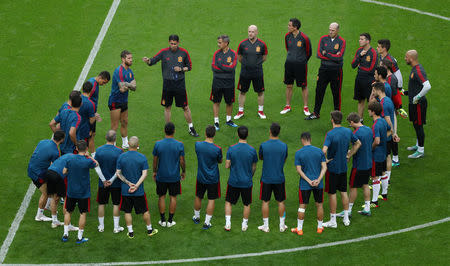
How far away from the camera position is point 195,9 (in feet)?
70.1

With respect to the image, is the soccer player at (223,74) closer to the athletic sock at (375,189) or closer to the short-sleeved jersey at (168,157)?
the short-sleeved jersey at (168,157)

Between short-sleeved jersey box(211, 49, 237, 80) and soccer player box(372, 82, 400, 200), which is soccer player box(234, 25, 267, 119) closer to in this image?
short-sleeved jersey box(211, 49, 237, 80)

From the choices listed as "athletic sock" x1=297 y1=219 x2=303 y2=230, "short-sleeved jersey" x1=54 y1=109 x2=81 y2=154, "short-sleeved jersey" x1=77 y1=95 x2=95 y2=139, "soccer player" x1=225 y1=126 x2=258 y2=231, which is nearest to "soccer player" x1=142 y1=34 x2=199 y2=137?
"short-sleeved jersey" x1=77 y1=95 x2=95 y2=139

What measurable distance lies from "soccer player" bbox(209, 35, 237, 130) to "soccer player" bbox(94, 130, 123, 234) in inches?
177

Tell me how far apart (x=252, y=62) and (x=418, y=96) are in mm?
4028

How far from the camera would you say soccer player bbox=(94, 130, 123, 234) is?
11.8 m

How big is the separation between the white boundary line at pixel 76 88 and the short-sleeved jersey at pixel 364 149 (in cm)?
652

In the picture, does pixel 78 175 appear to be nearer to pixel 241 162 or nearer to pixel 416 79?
pixel 241 162

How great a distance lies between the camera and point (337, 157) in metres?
12.1

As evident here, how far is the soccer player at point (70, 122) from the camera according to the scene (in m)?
12.8

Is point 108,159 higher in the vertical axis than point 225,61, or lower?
lower

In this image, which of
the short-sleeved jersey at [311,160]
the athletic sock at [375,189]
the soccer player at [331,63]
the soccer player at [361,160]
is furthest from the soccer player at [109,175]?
the soccer player at [331,63]

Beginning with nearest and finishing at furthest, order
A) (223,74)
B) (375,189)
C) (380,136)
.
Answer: (380,136)
(375,189)
(223,74)

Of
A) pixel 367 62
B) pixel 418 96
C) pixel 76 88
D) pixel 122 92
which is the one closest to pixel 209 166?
pixel 122 92
